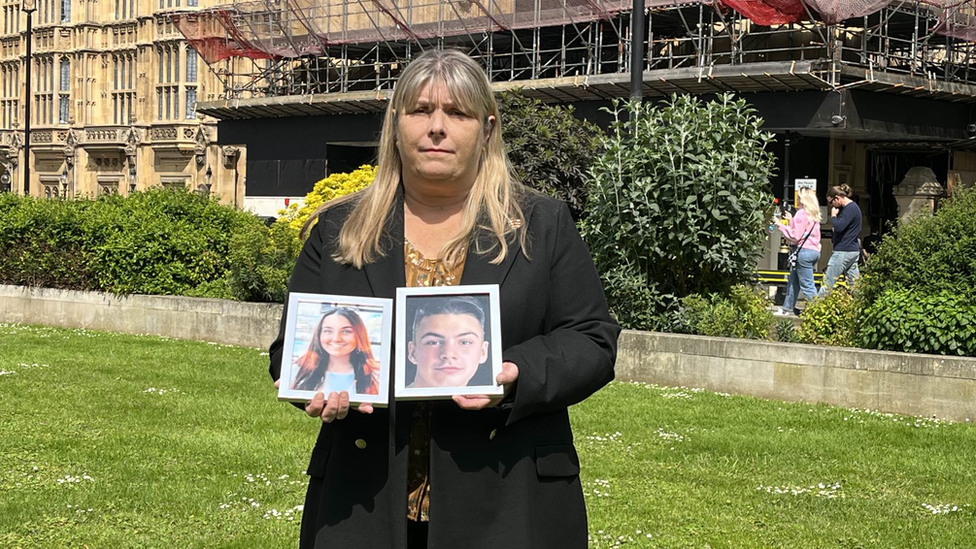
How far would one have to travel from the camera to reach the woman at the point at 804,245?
1809cm

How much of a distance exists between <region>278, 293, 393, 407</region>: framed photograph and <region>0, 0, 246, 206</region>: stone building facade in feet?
153

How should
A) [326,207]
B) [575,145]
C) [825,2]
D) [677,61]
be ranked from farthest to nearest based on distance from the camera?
[677,61] → [825,2] → [575,145] → [326,207]

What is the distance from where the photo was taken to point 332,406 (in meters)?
3.23

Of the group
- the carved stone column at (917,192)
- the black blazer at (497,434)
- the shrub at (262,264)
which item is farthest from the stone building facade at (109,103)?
the black blazer at (497,434)

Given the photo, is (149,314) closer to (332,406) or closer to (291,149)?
(332,406)

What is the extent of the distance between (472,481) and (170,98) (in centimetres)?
5213

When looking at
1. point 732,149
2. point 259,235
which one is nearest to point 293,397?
point 732,149

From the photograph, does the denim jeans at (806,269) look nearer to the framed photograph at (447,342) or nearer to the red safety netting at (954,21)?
the red safety netting at (954,21)

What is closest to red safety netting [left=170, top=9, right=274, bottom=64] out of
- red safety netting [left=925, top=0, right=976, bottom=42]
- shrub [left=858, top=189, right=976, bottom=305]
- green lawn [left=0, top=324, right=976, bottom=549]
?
red safety netting [left=925, top=0, right=976, bottom=42]

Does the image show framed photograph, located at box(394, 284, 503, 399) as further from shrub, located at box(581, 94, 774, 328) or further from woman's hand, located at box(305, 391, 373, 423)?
shrub, located at box(581, 94, 774, 328)

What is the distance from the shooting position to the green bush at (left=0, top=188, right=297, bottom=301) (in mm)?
17188

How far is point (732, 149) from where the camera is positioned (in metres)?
13.7

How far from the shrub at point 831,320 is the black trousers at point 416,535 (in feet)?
31.6

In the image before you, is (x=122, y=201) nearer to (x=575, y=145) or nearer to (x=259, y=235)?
(x=259, y=235)
